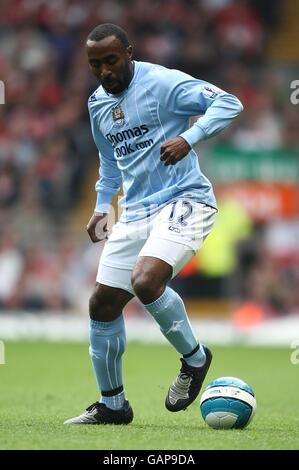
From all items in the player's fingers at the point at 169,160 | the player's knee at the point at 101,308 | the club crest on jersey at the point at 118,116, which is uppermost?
the club crest on jersey at the point at 118,116

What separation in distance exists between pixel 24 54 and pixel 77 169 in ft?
9.65

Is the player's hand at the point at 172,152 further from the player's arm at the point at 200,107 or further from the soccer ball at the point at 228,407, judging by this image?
the soccer ball at the point at 228,407

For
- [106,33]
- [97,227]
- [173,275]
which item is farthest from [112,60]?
[173,275]

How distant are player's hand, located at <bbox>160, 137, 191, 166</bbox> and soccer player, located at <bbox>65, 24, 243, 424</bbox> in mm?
192

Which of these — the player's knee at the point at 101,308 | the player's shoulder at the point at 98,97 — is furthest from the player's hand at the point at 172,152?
the player's knee at the point at 101,308

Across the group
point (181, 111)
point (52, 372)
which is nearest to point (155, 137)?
point (181, 111)

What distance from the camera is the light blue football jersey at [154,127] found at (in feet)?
22.2

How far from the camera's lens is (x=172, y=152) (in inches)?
248

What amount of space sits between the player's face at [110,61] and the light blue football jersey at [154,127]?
16 centimetres

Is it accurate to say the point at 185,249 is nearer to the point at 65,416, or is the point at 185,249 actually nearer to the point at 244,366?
the point at 65,416

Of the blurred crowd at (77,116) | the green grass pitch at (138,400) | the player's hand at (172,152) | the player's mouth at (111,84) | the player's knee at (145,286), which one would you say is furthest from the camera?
the blurred crowd at (77,116)

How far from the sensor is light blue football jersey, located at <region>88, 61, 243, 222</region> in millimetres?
6781
